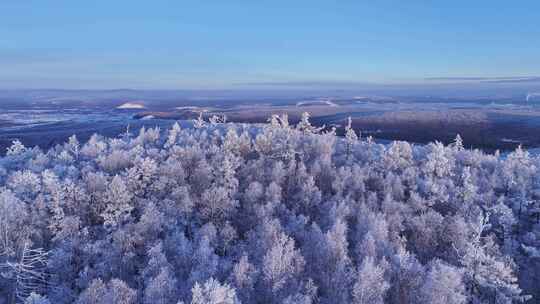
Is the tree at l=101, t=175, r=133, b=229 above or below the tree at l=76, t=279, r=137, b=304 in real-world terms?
above

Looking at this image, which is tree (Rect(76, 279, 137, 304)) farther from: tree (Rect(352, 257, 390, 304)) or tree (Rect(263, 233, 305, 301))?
tree (Rect(352, 257, 390, 304))

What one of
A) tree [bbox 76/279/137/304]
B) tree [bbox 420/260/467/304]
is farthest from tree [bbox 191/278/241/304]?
tree [bbox 420/260/467/304]

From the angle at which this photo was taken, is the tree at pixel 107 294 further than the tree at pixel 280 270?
No

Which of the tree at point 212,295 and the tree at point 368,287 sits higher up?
the tree at point 212,295

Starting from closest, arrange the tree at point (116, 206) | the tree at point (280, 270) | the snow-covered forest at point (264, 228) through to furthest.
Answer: the snow-covered forest at point (264, 228), the tree at point (280, 270), the tree at point (116, 206)

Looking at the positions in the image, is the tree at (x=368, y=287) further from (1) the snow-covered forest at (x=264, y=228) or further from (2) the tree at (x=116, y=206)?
(2) the tree at (x=116, y=206)

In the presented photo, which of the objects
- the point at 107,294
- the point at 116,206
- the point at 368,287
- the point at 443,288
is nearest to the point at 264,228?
the point at 368,287

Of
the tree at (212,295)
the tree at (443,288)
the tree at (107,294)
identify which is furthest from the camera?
the tree at (443,288)

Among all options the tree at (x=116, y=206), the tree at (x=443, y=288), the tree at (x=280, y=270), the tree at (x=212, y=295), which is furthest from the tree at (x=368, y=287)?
the tree at (x=116, y=206)

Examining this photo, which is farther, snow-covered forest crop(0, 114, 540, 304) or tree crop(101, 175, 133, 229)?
tree crop(101, 175, 133, 229)

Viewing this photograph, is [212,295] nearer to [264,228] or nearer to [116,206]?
[264,228]

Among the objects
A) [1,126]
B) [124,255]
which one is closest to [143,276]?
[124,255]
